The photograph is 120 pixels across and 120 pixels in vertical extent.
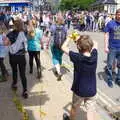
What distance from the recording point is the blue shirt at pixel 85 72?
6414mm

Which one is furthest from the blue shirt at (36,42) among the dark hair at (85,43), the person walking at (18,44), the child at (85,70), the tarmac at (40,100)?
the dark hair at (85,43)

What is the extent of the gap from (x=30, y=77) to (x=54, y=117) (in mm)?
3829

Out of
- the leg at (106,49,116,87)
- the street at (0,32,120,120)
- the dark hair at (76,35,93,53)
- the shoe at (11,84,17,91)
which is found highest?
the dark hair at (76,35,93,53)

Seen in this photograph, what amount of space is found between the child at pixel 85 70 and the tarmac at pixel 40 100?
1.31m

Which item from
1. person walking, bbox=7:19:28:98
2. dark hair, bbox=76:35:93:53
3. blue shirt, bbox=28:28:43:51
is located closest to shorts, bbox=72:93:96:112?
dark hair, bbox=76:35:93:53

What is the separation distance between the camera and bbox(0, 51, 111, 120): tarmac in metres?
8.05

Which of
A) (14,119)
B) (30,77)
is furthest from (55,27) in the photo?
(14,119)

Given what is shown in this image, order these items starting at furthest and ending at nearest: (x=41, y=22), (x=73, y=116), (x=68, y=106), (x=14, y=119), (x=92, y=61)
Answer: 1. (x=41, y=22)
2. (x=68, y=106)
3. (x=14, y=119)
4. (x=73, y=116)
5. (x=92, y=61)

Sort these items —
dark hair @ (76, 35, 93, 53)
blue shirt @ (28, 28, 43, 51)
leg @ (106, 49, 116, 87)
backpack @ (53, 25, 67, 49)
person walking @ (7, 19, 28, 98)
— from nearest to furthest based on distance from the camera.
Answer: dark hair @ (76, 35, 93, 53)
person walking @ (7, 19, 28, 98)
leg @ (106, 49, 116, 87)
blue shirt @ (28, 28, 43, 51)
backpack @ (53, 25, 67, 49)

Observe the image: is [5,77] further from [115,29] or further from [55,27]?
[115,29]

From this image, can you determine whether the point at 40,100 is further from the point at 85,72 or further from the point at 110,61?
the point at 85,72

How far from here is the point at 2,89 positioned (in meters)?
10.2

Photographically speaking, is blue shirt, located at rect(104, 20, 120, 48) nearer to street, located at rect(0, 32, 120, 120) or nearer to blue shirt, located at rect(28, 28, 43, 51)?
street, located at rect(0, 32, 120, 120)

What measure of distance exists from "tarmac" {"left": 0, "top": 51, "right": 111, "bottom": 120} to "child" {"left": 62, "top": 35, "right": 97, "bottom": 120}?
131cm
